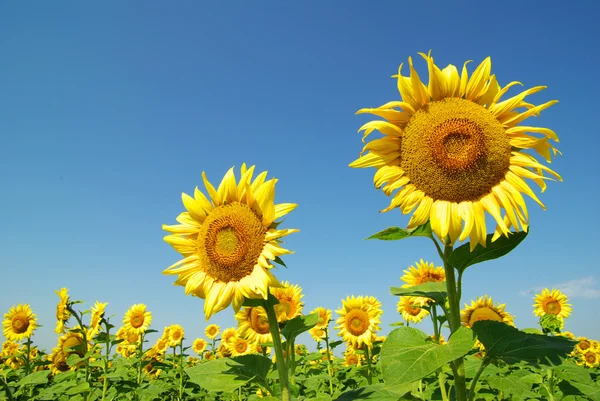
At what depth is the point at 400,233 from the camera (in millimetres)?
3018

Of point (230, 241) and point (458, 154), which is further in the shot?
point (230, 241)

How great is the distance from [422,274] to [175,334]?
9.71 meters

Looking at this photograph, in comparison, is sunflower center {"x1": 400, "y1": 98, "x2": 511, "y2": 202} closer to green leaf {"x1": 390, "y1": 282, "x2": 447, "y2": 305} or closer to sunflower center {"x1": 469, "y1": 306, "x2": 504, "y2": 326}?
green leaf {"x1": 390, "y1": 282, "x2": 447, "y2": 305}

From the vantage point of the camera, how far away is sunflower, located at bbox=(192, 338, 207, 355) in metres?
15.9

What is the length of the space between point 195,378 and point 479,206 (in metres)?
2.37

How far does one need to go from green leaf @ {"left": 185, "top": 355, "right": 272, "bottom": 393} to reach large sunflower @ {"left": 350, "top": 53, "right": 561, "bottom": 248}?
149 cm

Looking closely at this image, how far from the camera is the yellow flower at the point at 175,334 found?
14.1m

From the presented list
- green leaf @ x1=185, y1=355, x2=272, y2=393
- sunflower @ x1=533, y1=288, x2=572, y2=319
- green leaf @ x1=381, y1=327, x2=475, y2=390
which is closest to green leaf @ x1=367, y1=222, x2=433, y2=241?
green leaf @ x1=381, y1=327, x2=475, y2=390

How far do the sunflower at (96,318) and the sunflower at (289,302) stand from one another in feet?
14.2

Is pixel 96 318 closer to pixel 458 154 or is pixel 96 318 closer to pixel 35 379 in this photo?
pixel 35 379

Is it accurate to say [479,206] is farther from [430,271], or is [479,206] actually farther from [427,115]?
[430,271]

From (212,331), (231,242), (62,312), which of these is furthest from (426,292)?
(212,331)

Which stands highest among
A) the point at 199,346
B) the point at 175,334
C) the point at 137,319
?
the point at 137,319

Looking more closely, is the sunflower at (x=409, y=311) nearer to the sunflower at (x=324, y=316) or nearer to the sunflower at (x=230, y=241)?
the sunflower at (x=324, y=316)
